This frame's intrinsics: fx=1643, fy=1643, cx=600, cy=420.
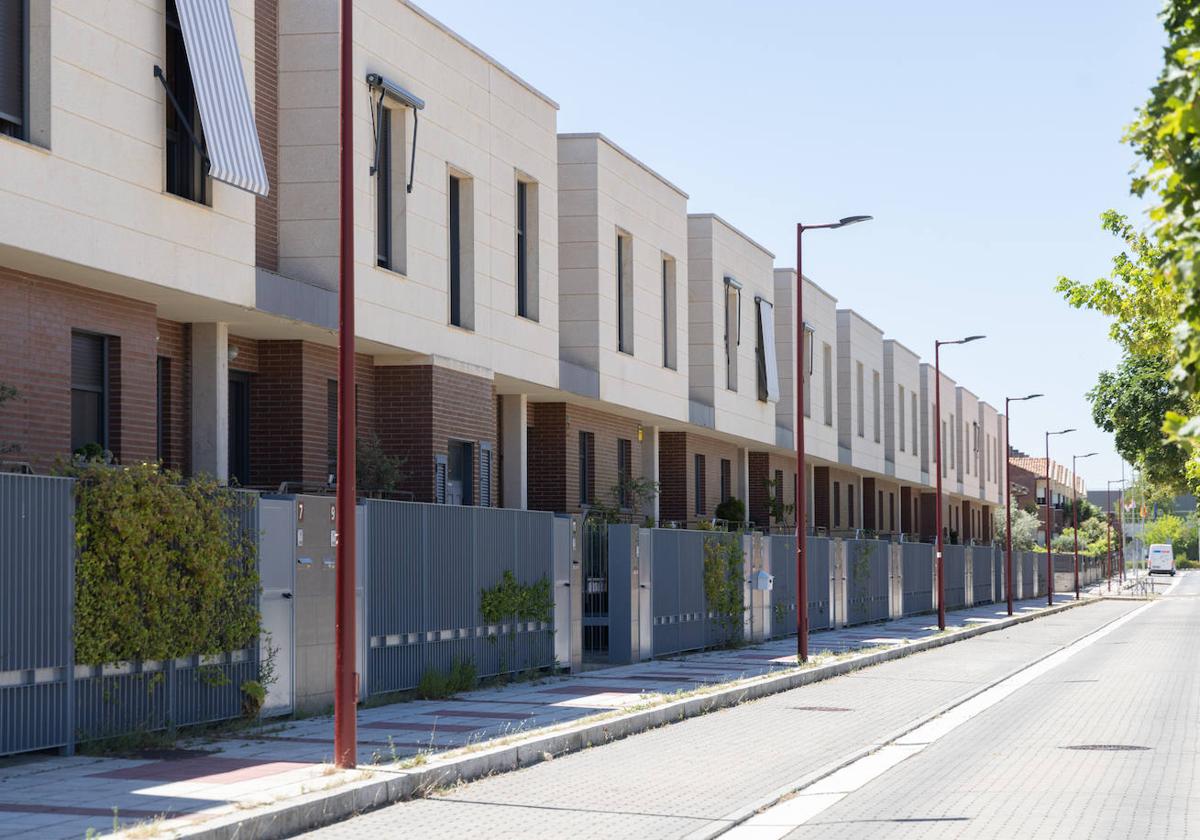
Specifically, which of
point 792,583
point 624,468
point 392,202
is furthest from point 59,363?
point 792,583

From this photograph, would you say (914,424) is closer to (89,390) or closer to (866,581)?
(866,581)

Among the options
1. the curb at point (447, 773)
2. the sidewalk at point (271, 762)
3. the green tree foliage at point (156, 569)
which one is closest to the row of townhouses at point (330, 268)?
the green tree foliage at point (156, 569)

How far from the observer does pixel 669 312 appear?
1437 inches

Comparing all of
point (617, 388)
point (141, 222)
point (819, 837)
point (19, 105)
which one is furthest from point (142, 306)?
point (617, 388)

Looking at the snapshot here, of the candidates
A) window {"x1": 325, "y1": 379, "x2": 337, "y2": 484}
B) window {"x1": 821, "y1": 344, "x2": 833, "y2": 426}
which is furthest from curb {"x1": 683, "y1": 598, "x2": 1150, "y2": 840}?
window {"x1": 821, "y1": 344, "x2": 833, "y2": 426}

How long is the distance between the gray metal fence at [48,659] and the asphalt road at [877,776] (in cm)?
326

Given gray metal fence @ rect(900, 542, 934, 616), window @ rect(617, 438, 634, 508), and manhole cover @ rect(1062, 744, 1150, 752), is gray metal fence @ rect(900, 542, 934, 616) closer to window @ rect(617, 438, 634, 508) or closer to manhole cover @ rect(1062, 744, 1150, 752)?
window @ rect(617, 438, 634, 508)

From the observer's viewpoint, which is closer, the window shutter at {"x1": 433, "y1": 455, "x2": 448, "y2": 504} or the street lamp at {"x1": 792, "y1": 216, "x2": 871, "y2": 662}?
the window shutter at {"x1": 433, "y1": 455, "x2": 448, "y2": 504}

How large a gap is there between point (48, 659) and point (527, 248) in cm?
1615

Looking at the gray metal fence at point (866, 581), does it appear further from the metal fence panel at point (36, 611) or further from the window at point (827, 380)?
the metal fence panel at point (36, 611)

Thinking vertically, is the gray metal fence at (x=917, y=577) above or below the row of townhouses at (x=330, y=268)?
below

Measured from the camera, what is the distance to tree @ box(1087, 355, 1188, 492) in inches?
2101

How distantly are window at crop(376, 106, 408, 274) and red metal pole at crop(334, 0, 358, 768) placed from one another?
9.92m

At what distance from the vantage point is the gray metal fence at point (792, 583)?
35.4 meters
